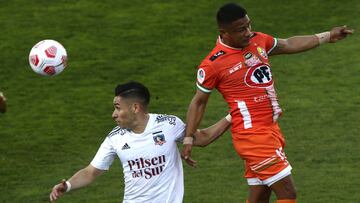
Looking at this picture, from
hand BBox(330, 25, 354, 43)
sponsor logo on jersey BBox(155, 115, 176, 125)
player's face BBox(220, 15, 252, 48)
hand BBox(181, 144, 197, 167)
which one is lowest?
hand BBox(181, 144, 197, 167)

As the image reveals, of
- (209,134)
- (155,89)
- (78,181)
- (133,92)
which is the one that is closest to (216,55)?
(209,134)

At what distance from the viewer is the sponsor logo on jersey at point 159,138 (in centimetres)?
885

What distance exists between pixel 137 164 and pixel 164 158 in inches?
9.9

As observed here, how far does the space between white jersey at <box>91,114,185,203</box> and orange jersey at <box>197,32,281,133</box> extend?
102 cm

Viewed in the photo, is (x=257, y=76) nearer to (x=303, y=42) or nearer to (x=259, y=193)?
(x=303, y=42)

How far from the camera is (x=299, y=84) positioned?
1600 centimetres

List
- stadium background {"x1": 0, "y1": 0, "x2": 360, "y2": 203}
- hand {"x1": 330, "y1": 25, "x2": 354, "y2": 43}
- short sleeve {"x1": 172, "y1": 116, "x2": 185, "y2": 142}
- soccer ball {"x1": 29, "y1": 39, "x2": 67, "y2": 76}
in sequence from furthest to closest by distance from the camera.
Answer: stadium background {"x1": 0, "y1": 0, "x2": 360, "y2": 203} < soccer ball {"x1": 29, "y1": 39, "x2": 67, "y2": 76} < hand {"x1": 330, "y1": 25, "x2": 354, "y2": 43} < short sleeve {"x1": 172, "y1": 116, "x2": 185, "y2": 142}

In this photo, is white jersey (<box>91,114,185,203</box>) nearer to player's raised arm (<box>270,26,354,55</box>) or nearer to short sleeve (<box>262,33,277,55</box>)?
short sleeve (<box>262,33,277,55</box>)

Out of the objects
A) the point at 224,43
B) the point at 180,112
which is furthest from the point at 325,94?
the point at 224,43

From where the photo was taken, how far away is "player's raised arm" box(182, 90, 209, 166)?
927 cm

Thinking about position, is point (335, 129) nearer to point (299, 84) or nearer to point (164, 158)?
point (299, 84)

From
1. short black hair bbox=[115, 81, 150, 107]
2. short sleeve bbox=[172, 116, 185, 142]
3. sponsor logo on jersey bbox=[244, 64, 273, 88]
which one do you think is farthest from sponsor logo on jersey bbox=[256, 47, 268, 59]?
short black hair bbox=[115, 81, 150, 107]

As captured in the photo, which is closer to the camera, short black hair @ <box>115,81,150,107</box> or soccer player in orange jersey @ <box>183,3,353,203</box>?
short black hair @ <box>115,81,150,107</box>

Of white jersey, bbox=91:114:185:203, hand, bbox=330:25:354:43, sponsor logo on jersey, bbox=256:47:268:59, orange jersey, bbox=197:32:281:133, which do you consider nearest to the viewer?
white jersey, bbox=91:114:185:203
